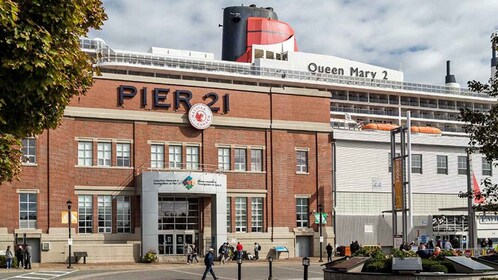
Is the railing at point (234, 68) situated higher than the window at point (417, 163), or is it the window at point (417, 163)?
the railing at point (234, 68)

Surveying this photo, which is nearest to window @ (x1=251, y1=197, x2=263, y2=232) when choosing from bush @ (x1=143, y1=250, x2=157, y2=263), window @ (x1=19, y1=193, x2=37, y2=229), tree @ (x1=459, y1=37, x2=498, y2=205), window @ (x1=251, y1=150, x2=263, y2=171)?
window @ (x1=251, y1=150, x2=263, y2=171)

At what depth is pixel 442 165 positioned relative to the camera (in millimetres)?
66812

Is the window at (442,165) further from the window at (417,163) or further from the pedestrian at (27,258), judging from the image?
the pedestrian at (27,258)

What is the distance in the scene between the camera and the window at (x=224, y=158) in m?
56.1

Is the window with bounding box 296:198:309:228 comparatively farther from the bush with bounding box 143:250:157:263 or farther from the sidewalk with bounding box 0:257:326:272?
the bush with bounding box 143:250:157:263

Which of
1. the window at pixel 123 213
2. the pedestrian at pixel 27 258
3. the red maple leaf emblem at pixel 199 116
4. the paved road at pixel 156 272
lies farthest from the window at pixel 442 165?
the pedestrian at pixel 27 258

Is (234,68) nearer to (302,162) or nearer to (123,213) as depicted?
(302,162)

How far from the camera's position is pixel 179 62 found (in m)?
90.1

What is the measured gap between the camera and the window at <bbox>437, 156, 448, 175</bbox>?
2621 inches

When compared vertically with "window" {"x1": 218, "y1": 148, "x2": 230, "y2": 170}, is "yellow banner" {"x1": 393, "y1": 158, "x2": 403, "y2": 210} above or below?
below

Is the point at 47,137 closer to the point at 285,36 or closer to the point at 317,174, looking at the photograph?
the point at 317,174

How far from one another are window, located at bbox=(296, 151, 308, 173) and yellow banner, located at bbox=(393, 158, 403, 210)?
387 inches

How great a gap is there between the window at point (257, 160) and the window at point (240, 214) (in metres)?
2.54

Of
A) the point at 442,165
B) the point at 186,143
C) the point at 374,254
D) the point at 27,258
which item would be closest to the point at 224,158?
the point at 186,143
